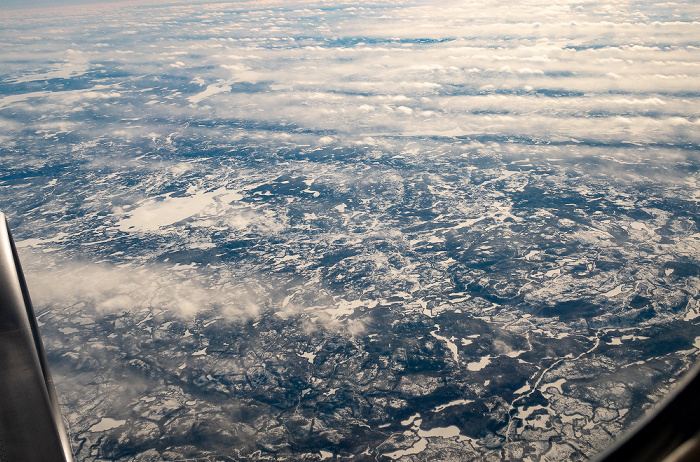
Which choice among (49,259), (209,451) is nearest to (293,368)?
(209,451)

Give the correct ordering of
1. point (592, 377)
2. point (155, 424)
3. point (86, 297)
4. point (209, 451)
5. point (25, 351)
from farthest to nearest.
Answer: point (86, 297), point (592, 377), point (155, 424), point (209, 451), point (25, 351)

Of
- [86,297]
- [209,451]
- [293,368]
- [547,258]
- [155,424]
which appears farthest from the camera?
[547,258]

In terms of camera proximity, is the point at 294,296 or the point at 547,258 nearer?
the point at 294,296

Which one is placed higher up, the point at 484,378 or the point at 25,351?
the point at 25,351

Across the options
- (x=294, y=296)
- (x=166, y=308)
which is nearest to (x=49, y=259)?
(x=166, y=308)

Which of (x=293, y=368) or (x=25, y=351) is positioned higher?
(x=25, y=351)

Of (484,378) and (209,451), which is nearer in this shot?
(209,451)

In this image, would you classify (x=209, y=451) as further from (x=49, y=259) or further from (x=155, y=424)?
(x=49, y=259)

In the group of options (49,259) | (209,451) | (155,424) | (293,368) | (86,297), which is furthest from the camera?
(49,259)

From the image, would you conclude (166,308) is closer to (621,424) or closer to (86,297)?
(86,297)
